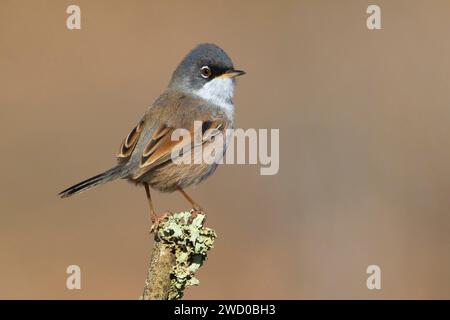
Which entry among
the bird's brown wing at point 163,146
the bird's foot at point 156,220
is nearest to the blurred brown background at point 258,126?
the bird's brown wing at point 163,146

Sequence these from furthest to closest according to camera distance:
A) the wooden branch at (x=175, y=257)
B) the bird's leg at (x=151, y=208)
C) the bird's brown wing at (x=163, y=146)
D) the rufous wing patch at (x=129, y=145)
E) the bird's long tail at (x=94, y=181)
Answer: the rufous wing patch at (x=129, y=145) → the bird's brown wing at (x=163, y=146) → the bird's leg at (x=151, y=208) → the bird's long tail at (x=94, y=181) → the wooden branch at (x=175, y=257)

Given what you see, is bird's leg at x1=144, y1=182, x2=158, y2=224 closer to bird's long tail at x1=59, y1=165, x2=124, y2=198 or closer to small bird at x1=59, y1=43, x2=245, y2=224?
small bird at x1=59, y1=43, x2=245, y2=224

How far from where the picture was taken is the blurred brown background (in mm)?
8094

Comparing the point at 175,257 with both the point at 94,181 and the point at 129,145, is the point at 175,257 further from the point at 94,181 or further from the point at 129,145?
the point at 129,145

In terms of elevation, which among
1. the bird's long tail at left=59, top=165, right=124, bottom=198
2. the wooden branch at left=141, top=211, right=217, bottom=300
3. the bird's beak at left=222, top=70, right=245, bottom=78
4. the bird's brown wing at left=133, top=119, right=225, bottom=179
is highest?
the bird's beak at left=222, top=70, right=245, bottom=78

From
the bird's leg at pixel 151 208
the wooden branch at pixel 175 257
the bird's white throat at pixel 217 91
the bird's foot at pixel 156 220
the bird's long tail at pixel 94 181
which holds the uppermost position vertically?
the bird's white throat at pixel 217 91

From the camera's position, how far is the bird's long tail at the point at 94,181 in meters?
4.91

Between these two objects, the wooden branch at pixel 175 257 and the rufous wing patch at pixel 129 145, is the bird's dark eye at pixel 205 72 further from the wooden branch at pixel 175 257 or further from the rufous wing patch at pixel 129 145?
the wooden branch at pixel 175 257

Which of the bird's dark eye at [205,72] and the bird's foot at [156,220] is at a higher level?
the bird's dark eye at [205,72]

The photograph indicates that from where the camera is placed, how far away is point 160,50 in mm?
11734

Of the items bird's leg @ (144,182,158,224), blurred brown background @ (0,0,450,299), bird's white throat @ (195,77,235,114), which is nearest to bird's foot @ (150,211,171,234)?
bird's leg @ (144,182,158,224)

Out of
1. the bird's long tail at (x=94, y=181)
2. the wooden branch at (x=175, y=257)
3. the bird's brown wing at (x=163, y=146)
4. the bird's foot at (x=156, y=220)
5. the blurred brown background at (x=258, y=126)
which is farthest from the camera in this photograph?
the blurred brown background at (x=258, y=126)

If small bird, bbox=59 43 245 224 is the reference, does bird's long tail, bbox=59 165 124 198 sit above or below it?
below

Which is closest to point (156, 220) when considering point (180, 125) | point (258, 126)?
point (180, 125)
